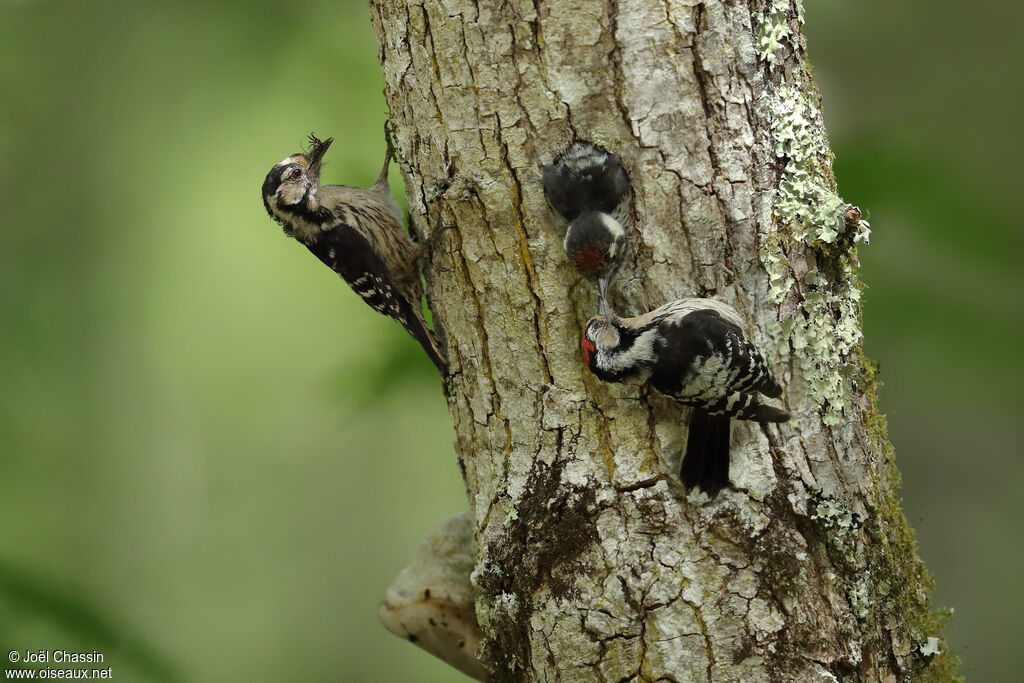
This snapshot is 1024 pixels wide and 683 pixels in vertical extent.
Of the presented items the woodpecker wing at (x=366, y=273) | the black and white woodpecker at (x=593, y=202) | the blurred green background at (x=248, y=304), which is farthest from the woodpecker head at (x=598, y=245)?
the blurred green background at (x=248, y=304)

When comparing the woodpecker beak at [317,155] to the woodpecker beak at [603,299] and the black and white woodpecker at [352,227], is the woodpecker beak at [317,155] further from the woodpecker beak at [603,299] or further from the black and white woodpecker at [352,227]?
the woodpecker beak at [603,299]

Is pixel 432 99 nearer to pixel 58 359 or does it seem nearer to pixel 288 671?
pixel 58 359

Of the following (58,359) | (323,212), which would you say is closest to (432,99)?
(323,212)

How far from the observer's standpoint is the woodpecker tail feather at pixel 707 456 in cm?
166

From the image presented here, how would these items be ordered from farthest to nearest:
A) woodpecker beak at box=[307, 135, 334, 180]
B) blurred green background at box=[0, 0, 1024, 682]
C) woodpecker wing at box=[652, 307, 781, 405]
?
woodpecker beak at box=[307, 135, 334, 180] → blurred green background at box=[0, 0, 1024, 682] → woodpecker wing at box=[652, 307, 781, 405]

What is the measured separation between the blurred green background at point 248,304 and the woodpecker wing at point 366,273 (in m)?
0.18

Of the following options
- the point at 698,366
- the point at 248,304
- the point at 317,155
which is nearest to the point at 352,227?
the point at 317,155

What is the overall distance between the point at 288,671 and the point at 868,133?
4.09 metres

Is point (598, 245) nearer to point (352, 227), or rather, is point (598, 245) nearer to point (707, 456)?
point (707, 456)

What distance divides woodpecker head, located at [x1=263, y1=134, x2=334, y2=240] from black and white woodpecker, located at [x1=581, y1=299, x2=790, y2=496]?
1.41 m

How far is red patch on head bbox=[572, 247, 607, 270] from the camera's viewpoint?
164cm

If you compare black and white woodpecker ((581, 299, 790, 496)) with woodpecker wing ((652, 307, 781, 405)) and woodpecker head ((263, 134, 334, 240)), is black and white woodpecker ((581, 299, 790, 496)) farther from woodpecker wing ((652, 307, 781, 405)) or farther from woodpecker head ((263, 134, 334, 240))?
woodpecker head ((263, 134, 334, 240))

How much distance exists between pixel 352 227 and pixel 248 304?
52.2 inches

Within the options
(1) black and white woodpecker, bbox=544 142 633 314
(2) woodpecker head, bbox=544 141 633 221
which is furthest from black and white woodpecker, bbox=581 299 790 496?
(2) woodpecker head, bbox=544 141 633 221
